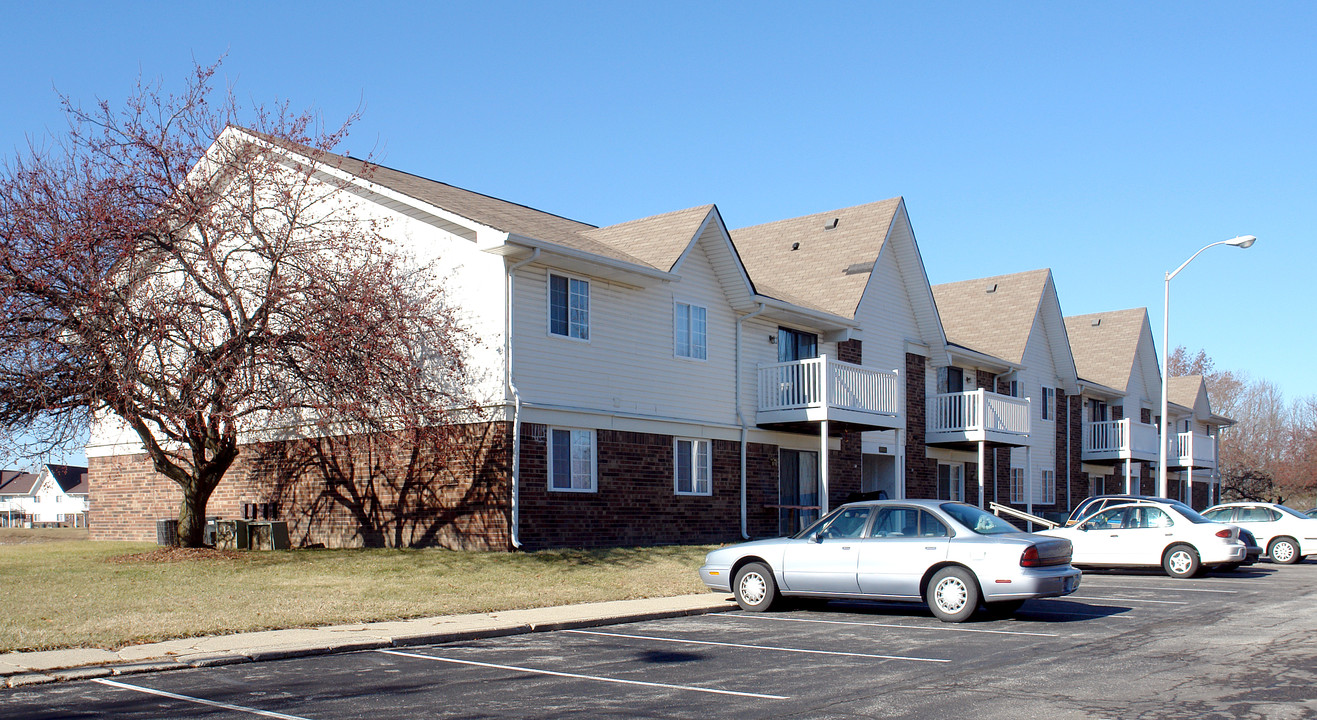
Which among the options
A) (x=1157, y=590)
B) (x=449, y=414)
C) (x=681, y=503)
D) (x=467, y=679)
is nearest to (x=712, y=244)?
(x=681, y=503)

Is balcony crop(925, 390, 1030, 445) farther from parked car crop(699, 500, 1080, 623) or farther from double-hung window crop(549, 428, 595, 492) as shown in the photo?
parked car crop(699, 500, 1080, 623)

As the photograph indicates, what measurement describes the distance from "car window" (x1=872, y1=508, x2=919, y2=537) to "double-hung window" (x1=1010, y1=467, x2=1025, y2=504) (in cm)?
2566

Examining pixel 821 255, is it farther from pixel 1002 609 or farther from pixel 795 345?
pixel 1002 609

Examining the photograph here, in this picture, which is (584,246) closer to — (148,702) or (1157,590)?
(1157,590)

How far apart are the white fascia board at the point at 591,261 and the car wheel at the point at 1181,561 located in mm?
10524

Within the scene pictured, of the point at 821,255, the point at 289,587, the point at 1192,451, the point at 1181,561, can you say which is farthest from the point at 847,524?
the point at 1192,451

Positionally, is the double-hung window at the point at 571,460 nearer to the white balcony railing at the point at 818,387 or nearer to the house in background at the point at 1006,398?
the white balcony railing at the point at 818,387

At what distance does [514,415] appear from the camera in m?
19.9

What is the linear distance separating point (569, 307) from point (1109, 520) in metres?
10.8

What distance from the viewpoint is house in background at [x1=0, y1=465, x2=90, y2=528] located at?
93812 millimetres

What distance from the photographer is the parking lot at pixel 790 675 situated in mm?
7879

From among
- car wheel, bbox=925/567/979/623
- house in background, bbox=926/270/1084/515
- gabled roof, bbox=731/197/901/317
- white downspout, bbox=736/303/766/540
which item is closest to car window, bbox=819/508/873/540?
car wheel, bbox=925/567/979/623

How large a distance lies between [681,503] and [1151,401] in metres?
34.3

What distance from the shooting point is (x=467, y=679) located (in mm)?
9258
